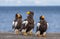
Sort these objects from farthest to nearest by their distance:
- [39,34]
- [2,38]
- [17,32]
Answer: [17,32] → [39,34] → [2,38]

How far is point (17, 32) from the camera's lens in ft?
66.2

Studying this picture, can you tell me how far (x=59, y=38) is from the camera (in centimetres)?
1758

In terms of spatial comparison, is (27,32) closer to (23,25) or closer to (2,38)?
(23,25)

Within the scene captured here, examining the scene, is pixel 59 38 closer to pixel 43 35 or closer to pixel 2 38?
pixel 43 35

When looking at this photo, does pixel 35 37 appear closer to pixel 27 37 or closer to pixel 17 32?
pixel 27 37

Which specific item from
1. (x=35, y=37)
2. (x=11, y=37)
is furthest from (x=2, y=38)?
(x=35, y=37)

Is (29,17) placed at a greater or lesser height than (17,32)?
greater

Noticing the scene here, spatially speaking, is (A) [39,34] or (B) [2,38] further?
(A) [39,34]

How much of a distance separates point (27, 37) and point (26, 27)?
48.2 inches

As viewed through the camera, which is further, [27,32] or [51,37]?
[27,32]

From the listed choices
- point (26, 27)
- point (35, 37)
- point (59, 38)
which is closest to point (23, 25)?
point (26, 27)

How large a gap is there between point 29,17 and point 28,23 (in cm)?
37

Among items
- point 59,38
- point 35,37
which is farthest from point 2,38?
point 59,38

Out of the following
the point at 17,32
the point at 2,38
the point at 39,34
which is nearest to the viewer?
the point at 2,38
